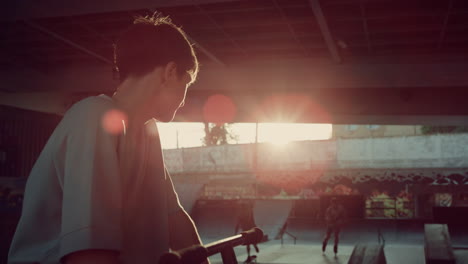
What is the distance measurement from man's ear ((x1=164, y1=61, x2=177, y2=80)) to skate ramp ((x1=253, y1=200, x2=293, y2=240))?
2235 cm

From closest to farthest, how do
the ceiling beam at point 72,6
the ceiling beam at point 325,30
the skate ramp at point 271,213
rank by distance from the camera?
the ceiling beam at point 72,6 → the ceiling beam at point 325,30 → the skate ramp at point 271,213

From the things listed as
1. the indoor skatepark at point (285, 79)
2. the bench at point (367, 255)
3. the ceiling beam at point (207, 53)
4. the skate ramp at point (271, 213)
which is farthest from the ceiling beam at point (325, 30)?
the skate ramp at point (271, 213)

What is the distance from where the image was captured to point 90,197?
1072mm

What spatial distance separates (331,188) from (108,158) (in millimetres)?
31643

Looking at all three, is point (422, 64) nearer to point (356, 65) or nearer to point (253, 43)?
point (356, 65)

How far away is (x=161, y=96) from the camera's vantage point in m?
1.37

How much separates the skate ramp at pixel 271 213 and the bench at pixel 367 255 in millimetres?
14701

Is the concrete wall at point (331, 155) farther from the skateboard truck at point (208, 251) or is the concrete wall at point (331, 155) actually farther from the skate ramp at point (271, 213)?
the skateboard truck at point (208, 251)

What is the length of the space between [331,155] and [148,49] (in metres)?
36.3

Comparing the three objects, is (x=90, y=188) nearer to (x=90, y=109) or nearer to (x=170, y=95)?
(x=90, y=109)

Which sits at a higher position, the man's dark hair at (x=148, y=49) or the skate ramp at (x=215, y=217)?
the man's dark hair at (x=148, y=49)

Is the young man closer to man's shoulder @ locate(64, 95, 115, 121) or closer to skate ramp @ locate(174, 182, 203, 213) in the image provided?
man's shoulder @ locate(64, 95, 115, 121)

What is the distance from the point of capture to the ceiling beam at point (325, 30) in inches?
394

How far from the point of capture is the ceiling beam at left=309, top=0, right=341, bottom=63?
10013 millimetres
